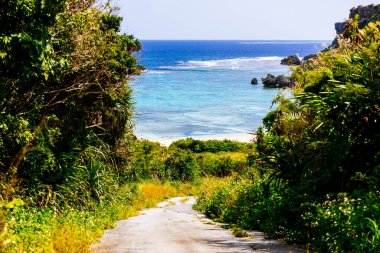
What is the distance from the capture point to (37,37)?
719 centimetres

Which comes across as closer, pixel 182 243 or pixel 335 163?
pixel 182 243

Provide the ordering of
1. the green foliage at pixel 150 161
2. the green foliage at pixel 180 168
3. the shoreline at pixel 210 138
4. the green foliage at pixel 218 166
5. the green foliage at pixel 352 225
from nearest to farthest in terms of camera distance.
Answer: the green foliage at pixel 352 225 < the green foliage at pixel 150 161 < the green foliage at pixel 180 168 < the green foliage at pixel 218 166 < the shoreline at pixel 210 138

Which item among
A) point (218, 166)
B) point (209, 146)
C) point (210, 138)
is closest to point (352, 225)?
point (218, 166)

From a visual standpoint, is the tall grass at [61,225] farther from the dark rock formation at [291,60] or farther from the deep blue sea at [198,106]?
the deep blue sea at [198,106]

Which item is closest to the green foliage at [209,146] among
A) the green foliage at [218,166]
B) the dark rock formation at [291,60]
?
the green foliage at [218,166]

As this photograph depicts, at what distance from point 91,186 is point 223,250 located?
790 centimetres

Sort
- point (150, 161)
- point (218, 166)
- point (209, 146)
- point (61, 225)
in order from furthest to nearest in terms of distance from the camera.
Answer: point (209, 146), point (218, 166), point (150, 161), point (61, 225)

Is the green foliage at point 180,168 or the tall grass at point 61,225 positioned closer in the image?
the tall grass at point 61,225

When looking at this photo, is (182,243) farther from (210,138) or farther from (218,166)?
(210,138)

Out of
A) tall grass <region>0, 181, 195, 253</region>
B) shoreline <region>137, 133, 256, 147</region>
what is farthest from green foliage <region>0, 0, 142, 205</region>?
shoreline <region>137, 133, 256, 147</region>

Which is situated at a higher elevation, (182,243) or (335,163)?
(335,163)

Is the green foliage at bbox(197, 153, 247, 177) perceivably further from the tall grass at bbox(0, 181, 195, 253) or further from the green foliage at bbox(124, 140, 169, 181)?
the tall grass at bbox(0, 181, 195, 253)

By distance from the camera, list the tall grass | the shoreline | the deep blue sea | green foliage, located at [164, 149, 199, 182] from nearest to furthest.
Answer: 1. the tall grass
2. green foliage, located at [164, 149, 199, 182]
3. the shoreline
4. the deep blue sea

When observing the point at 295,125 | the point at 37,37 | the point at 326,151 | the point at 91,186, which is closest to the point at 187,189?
the point at 91,186
